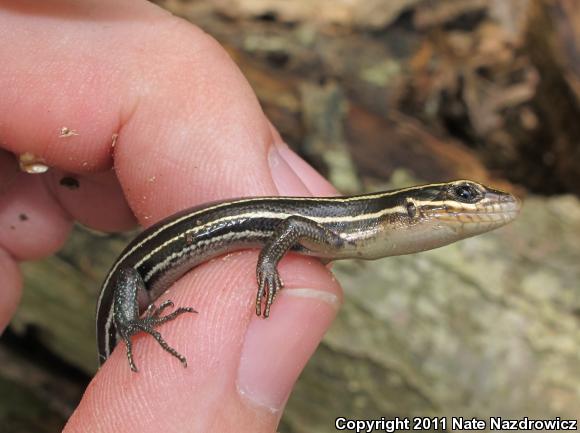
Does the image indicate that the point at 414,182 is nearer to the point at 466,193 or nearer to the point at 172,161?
the point at 466,193

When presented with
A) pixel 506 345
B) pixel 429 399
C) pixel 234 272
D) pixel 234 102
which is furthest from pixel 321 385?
pixel 234 102

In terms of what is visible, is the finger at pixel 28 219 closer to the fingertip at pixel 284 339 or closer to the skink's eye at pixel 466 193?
the fingertip at pixel 284 339

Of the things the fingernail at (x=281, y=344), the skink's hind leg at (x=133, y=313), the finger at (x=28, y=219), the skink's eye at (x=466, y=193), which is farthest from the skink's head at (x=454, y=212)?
the finger at (x=28, y=219)

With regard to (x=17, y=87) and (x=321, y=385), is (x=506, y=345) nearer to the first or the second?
(x=321, y=385)

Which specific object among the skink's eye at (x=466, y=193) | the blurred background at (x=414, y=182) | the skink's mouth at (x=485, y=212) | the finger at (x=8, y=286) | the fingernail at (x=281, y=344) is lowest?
the blurred background at (x=414, y=182)

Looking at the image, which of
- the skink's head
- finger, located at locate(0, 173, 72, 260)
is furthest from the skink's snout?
finger, located at locate(0, 173, 72, 260)

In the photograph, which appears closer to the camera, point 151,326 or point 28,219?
point 151,326

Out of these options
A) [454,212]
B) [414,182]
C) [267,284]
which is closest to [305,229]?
[267,284]
